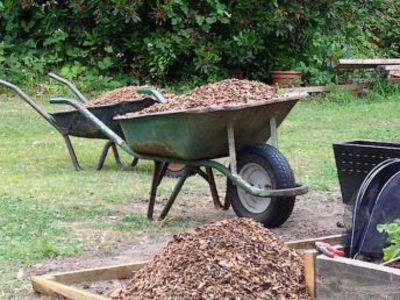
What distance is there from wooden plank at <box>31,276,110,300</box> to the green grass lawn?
0.14 m

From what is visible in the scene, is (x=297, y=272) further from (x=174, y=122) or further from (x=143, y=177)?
(x=143, y=177)

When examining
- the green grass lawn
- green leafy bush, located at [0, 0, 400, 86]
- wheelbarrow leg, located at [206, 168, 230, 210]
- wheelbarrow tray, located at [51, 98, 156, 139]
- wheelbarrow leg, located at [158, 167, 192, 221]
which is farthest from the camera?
green leafy bush, located at [0, 0, 400, 86]

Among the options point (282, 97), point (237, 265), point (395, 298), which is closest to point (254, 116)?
point (282, 97)

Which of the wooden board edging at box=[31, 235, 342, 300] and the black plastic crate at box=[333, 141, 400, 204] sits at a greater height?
the black plastic crate at box=[333, 141, 400, 204]

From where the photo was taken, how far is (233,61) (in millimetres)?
13602

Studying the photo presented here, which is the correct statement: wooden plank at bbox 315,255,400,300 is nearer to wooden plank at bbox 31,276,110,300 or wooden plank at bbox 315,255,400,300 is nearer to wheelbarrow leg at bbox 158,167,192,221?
wooden plank at bbox 31,276,110,300

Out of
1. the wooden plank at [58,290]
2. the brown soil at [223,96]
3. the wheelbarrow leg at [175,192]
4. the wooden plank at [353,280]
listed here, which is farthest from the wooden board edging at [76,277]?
the wheelbarrow leg at [175,192]

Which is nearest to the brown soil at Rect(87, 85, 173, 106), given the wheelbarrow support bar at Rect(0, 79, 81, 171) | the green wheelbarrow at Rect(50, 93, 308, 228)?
the wheelbarrow support bar at Rect(0, 79, 81, 171)

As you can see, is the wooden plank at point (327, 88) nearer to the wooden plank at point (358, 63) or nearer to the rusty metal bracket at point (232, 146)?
the wooden plank at point (358, 63)

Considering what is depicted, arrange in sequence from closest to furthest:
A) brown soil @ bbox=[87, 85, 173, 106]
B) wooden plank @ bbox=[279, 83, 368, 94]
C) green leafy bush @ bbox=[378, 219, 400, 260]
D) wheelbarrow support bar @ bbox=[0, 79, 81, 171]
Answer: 1. green leafy bush @ bbox=[378, 219, 400, 260]
2. brown soil @ bbox=[87, 85, 173, 106]
3. wheelbarrow support bar @ bbox=[0, 79, 81, 171]
4. wooden plank @ bbox=[279, 83, 368, 94]

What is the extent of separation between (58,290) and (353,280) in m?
1.40

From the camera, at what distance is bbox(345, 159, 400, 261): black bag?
11.3ft

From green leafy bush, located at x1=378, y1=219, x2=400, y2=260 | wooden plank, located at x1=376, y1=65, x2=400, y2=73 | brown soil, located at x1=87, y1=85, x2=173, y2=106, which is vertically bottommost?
green leafy bush, located at x1=378, y1=219, x2=400, y2=260

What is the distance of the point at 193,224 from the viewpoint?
5.58m
